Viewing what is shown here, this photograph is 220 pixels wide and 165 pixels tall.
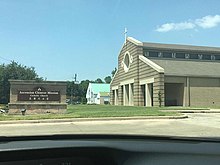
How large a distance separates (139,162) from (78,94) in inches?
5602

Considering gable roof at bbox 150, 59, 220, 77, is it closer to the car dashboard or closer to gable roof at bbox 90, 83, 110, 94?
the car dashboard

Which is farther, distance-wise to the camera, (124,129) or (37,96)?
(37,96)

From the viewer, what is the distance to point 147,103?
57156 mm

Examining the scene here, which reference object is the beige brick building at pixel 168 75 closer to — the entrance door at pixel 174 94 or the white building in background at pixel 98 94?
the entrance door at pixel 174 94

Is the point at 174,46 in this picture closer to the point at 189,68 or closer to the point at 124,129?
the point at 189,68

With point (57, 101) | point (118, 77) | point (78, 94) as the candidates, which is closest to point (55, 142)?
point (57, 101)

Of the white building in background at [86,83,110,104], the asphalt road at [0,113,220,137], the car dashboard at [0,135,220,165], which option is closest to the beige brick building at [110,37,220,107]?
the asphalt road at [0,113,220,137]

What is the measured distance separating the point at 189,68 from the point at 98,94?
187 feet

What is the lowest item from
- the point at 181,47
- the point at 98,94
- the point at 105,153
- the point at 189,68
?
the point at 105,153

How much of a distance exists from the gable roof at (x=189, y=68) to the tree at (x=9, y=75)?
35701 mm

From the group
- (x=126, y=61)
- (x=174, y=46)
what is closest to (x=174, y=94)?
(x=174, y=46)

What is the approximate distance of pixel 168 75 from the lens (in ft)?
167

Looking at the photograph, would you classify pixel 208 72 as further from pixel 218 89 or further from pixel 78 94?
pixel 78 94

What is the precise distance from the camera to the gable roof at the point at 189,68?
52.2 meters
